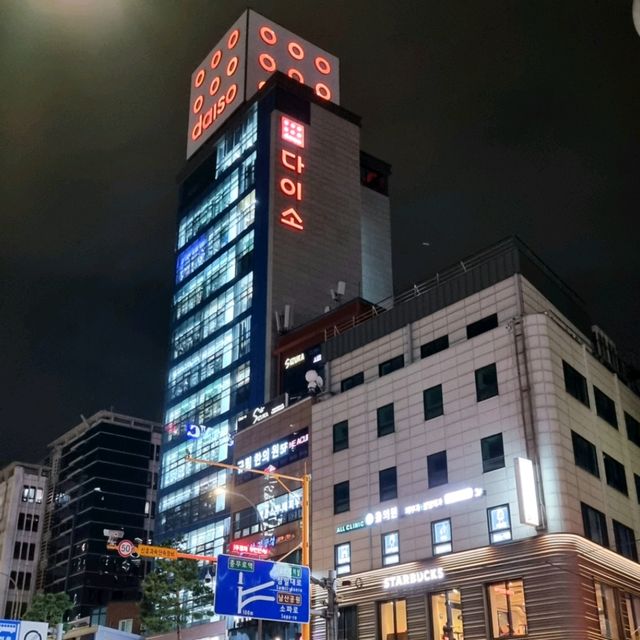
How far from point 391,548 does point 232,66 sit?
98.4 meters

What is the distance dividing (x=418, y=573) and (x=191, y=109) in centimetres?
10707

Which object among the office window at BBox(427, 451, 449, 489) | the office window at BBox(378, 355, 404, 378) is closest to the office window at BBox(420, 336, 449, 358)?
the office window at BBox(378, 355, 404, 378)

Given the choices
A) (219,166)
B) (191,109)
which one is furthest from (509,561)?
(191,109)

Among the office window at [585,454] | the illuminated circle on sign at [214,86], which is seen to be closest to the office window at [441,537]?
the office window at [585,454]

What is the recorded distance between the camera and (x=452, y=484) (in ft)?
152

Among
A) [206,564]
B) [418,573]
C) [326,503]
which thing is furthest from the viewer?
[206,564]

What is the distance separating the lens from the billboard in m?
125

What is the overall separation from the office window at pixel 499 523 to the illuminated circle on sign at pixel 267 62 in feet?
321

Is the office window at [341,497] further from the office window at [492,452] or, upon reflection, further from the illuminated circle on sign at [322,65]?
the illuminated circle on sign at [322,65]

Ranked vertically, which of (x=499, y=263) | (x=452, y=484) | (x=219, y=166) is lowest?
(x=452, y=484)

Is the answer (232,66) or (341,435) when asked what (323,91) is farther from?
(341,435)

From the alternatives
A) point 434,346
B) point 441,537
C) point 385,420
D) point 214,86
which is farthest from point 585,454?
point 214,86

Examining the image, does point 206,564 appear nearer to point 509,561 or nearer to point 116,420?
point 509,561

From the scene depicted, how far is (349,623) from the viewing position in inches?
1933
